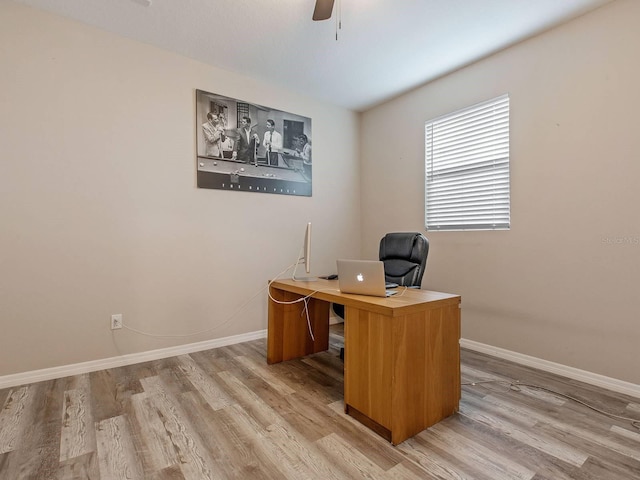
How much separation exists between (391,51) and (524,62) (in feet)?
3.50

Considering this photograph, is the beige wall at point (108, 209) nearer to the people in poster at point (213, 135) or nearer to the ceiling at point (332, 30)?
the people in poster at point (213, 135)

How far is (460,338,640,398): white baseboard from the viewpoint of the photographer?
212 cm

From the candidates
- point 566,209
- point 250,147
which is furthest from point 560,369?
point 250,147

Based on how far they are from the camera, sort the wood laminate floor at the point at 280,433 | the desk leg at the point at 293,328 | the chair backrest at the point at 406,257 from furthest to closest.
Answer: the desk leg at the point at 293,328 → the chair backrest at the point at 406,257 → the wood laminate floor at the point at 280,433

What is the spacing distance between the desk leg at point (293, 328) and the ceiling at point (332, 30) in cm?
203

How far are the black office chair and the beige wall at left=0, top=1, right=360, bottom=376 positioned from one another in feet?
4.10

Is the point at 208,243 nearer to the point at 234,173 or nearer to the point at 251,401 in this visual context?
the point at 234,173

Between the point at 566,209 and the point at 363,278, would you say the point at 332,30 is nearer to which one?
the point at 363,278

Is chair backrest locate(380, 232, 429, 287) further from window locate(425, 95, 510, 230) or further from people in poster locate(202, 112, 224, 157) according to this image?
people in poster locate(202, 112, 224, 157)

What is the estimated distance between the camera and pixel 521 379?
2.34 metres

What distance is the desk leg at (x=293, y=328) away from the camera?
103 inches

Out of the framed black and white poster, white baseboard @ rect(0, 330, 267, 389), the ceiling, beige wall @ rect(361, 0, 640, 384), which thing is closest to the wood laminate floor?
white baseboard @ rect(0, 330, 267, 389)

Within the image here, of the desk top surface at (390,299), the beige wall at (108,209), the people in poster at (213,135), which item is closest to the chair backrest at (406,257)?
the desk top surface at (390,299)

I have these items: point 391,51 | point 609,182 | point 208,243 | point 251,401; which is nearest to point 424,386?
point 251,401
